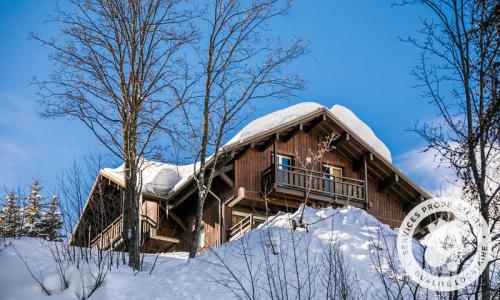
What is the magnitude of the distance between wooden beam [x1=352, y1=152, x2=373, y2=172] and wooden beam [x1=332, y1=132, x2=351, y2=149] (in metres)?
1.08

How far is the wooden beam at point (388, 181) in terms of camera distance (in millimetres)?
27875

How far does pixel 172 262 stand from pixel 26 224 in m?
12.7

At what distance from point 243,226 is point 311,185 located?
12.0 feet

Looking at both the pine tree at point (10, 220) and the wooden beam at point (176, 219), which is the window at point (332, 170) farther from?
the pine tree at point (10, 220)

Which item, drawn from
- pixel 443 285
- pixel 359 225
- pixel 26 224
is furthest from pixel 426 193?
pixel 443 285

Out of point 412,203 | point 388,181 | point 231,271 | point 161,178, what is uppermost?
point 388,181

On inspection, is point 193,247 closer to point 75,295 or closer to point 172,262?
point 172,262

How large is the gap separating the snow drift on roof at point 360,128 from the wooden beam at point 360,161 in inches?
92.3

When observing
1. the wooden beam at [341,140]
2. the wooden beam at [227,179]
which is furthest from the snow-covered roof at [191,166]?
the wooden beam at [227,179]

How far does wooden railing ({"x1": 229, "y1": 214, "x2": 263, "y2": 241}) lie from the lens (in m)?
22.1

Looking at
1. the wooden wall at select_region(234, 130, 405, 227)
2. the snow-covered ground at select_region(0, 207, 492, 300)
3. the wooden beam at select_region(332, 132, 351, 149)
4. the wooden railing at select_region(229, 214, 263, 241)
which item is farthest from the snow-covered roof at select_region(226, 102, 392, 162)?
the snow-covered ground at select_region(0, 207, 492, 300)

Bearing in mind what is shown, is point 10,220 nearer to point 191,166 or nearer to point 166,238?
point 166,238

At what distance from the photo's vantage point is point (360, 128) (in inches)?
1236

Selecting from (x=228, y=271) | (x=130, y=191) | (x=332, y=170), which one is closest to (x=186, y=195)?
(x=332, y=170)
